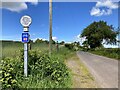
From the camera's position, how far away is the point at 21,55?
10.2 metres

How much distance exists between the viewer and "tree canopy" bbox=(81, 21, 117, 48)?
100 meters

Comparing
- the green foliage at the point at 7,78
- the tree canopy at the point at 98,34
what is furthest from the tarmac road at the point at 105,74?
the tree canopy at the point at 98,34

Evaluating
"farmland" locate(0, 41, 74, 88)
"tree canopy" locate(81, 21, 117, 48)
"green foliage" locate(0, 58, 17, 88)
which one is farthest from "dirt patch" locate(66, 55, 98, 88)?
"tree canopy" locate(81, 21, 117, 48)

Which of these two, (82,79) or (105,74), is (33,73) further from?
(105,74)

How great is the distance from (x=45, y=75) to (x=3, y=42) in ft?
8.59

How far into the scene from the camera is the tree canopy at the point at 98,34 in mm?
100062

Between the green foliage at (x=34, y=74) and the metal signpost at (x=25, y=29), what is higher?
the metal signpost at (x=25, y=29)

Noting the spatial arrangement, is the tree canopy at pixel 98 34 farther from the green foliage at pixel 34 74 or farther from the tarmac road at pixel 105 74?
the green foliage at pixel 34 74

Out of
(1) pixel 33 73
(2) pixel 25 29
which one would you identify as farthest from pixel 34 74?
(2) pixel 25 29

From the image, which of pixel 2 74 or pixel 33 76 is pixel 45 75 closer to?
pixel 33 76

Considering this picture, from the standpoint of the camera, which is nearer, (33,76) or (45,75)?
(33,76)

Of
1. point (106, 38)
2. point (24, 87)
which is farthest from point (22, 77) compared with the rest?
point (106, 38)

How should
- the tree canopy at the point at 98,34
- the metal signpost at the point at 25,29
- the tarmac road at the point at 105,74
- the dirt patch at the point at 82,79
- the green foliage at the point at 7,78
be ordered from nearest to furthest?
the green foliage at the point at 7,78
the metal signpost at the point at 25,29
the dirt patch at the point at 82,79
the tarmac road at the point at 105,74
the tree canopy at the point at 98,34

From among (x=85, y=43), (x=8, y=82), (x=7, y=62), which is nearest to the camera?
(x=8, y=82)
